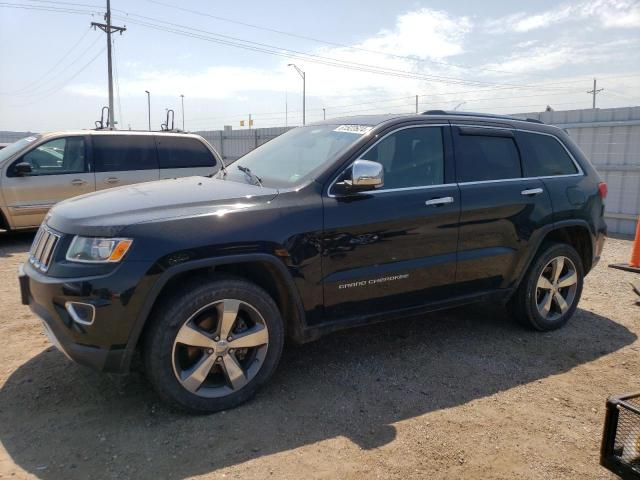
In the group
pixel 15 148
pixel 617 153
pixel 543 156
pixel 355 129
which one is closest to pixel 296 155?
pixel 355 129

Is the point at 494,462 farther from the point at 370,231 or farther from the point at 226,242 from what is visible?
the point at 226,242

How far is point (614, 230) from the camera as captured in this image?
10.0m

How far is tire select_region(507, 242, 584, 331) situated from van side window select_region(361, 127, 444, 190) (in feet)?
4.46

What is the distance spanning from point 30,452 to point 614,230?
1022cm

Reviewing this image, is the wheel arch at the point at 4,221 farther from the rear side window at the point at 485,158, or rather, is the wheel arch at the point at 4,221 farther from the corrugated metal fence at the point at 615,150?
the corrugated metal fence at the point at 615,150

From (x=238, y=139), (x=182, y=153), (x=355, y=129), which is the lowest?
(x=182, y=153)

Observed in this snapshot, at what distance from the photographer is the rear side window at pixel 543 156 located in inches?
181

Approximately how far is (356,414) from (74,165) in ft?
22.8

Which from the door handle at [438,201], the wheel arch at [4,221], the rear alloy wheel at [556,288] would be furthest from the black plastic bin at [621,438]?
the wheel arch at [4,221]

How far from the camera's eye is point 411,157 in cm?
397

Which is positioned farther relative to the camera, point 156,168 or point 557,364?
point 156,168

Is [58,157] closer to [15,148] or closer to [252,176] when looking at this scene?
[15,148]

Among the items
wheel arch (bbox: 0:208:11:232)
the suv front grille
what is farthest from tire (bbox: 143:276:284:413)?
wheel arch (bbox: 0:208:11:232)

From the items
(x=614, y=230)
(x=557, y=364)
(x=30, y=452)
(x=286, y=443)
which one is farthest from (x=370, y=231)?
(x=614, y=230)
